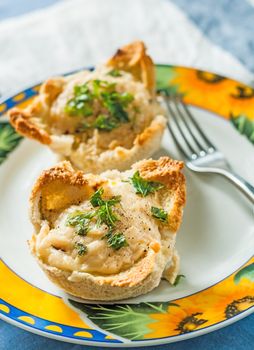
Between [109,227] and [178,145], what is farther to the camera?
[178,145]

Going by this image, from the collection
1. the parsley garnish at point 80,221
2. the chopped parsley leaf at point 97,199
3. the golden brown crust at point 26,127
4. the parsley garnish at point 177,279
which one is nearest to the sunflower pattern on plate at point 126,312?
the parsley garnish at point 177,279

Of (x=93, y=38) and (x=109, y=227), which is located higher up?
(x=109, y=227)

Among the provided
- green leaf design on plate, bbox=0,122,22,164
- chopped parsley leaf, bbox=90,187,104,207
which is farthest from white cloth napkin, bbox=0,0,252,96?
chopped parsley leaf, bbox=90,187,104,207

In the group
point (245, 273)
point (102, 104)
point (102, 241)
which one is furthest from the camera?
point (102, 104)

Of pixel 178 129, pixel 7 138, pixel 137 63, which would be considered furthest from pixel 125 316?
pixel 137 63

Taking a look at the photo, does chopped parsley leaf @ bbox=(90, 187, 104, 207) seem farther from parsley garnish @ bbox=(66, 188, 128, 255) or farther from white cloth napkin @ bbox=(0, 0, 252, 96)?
white cloth napkin @ bbox=(0, 0, 252, 96)

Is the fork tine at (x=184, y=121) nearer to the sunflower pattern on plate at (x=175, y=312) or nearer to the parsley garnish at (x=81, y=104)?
the parsley garnish at (x=81, y=104)

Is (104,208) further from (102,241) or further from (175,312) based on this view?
(175,312)
